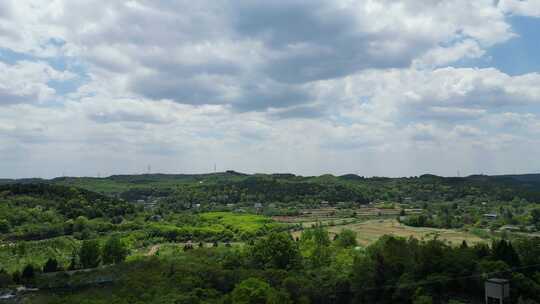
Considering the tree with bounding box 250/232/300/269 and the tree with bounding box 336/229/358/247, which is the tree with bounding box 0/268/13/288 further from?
the tree with bounding box 336/229/358/247

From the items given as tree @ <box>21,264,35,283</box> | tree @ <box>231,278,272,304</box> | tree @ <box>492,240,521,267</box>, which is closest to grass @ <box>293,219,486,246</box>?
tree @ <box>492,240,521,267</box>

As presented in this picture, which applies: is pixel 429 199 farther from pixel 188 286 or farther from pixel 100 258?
pixel 188 286

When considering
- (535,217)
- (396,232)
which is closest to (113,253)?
(396,232)

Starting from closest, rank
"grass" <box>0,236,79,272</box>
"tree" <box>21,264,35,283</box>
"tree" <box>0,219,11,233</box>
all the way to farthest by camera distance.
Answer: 1. "tree" <box>21,264,35,283</box>
2. "grass" <box>0,236,79,272</box>
3. "tree" <box>0,219,11,233</box>

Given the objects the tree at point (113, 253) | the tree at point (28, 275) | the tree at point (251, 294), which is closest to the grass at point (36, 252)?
the tree at point (113, 253)

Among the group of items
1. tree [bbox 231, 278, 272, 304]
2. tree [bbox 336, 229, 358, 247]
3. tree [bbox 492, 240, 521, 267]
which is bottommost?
tree [bbox 336, 229, 358, 247]

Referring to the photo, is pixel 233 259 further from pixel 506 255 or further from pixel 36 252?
pixel 36 252

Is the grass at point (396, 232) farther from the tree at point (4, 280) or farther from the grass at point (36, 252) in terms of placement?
the tree at point (4, 280)
